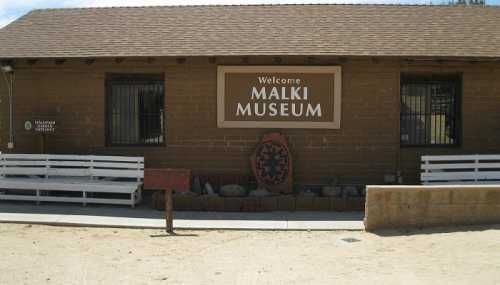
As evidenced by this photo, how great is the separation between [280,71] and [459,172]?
3924mm

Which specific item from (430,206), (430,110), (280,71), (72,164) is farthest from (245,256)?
(430,110)

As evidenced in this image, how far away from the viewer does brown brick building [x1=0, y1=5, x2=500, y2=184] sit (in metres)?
11.6

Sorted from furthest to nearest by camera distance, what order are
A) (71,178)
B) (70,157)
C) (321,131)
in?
1. (321,131)
2. (71,178)
3. (70,157)

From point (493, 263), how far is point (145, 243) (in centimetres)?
452

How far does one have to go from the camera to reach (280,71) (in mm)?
11633

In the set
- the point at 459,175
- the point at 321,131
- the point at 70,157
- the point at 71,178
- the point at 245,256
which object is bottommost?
the point at 245,256

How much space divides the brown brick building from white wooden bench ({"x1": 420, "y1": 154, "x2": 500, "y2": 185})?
24.8 inches

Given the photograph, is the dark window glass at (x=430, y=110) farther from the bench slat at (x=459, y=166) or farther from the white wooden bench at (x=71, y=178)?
the white wooden bench at (x=71, y=178)

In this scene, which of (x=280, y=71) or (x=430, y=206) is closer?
(x=430, y=206)

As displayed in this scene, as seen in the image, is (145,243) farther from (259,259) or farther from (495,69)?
(495,69)

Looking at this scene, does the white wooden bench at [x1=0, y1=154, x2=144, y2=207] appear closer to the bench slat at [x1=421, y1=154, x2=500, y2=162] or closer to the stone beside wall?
the stone beside wall

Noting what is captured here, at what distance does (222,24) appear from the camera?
42.6ft

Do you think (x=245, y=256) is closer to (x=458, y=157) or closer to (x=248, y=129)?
(x=248, y=129)

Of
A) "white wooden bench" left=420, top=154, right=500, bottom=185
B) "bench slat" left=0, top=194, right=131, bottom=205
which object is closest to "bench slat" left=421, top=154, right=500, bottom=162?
"white wooden bench" left=420, top=154, right=500, bottom=185
